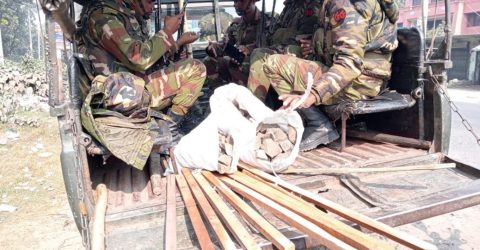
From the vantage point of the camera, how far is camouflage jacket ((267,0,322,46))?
156 inches

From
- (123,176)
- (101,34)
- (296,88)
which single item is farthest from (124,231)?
(296,88)

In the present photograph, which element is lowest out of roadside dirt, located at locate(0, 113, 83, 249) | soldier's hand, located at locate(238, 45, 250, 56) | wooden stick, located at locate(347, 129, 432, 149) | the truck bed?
roadside dirt, located at locate(0, 113, 83, 249)

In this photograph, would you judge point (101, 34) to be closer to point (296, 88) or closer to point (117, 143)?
point (117, 143)

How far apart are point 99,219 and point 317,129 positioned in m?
1.63

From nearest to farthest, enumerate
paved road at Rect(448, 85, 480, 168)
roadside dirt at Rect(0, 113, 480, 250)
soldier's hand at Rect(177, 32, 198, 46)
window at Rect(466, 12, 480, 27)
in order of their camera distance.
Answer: soldier's hand at Rect(177, 32, 198, 46) < roadside dirt at Rect(0, 113, 480, 250) < paved road at Rect(448, 85, 480, 168) < window at Rect(466, 12, 480, 27)

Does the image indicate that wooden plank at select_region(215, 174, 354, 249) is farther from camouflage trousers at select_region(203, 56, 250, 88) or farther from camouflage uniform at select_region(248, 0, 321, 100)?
camouflage trousers at select_region(203, 56, 250, 88)

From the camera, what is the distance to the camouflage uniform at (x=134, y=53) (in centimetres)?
262

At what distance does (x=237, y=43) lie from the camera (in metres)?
4.98

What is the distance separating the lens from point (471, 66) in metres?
16.9

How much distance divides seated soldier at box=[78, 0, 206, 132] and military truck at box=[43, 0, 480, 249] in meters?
0.16

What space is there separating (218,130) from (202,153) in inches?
7.3

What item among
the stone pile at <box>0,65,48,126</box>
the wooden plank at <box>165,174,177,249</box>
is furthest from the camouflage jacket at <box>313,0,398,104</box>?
the stone pile at <box>0,65,48,126</box>

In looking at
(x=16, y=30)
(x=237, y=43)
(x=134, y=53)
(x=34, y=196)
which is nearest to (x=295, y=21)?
(x=237, y=43)

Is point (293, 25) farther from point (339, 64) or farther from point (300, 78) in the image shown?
point (339, 64)
